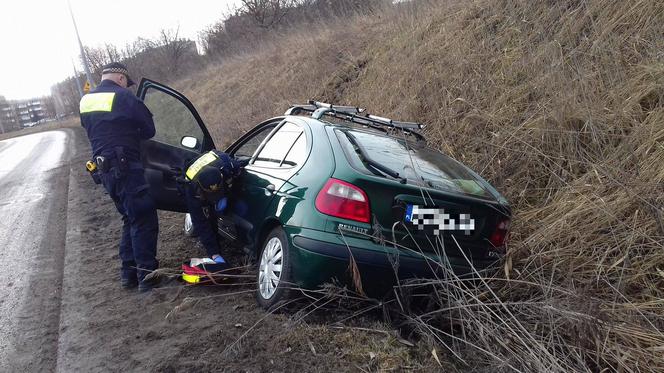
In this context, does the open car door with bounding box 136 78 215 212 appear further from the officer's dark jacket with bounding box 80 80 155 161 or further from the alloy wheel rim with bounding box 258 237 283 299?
the alloy wheel rim with bounding box 258 237 283 299

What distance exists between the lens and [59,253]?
5.66 m

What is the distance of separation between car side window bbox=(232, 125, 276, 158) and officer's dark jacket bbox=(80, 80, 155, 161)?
1031 mm

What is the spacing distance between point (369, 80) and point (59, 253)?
6054 mm

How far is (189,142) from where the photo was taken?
494cm

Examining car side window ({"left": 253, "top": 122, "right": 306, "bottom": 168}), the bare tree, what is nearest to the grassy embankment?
car side window ({"left": 253, "top": 122, "right": 306, "bottom": 168})

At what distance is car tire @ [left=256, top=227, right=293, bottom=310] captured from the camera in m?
3.35

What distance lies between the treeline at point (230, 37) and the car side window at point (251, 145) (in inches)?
314

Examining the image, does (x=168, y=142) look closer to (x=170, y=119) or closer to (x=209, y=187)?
(x=170, y=119)

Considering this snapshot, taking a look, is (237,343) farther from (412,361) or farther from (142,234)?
(142,234)

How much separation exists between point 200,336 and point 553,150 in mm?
3699

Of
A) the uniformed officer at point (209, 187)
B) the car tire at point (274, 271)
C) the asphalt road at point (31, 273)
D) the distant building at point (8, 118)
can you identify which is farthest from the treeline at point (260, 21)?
the distant building at point (8, 118)

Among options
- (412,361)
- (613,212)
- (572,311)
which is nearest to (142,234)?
(412,361)

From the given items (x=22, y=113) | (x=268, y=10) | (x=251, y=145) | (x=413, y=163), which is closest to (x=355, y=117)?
(x=413, y=163)

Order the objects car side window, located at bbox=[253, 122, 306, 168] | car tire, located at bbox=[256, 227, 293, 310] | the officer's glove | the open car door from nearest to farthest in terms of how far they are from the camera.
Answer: car tire, located at bbox=[256, 227, 293, 310], car side window, located at bbox=[253, 122, 306, 168], the officer's glove, the open car door
